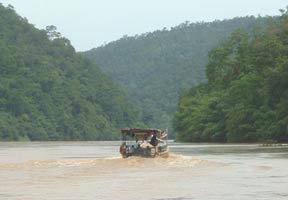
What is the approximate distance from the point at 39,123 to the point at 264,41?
5556cm

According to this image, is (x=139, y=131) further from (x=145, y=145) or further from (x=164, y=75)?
(x=164, y=75)

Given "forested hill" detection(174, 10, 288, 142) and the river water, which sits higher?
"forested hill" detection(174, 10, 288, 142)

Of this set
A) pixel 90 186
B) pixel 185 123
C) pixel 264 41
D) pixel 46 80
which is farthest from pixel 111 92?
pixel 90 186

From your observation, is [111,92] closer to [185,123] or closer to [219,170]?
[185,123]

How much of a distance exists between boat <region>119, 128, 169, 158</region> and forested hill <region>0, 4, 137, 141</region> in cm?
7866

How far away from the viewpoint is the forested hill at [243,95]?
74.4 m

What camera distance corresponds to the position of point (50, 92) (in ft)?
461

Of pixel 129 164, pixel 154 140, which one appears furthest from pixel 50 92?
pixel 129 164

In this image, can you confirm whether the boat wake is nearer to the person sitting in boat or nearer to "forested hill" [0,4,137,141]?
the person sitting in boat

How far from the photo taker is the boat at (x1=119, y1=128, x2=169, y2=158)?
40.7m

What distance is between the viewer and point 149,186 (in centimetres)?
2523

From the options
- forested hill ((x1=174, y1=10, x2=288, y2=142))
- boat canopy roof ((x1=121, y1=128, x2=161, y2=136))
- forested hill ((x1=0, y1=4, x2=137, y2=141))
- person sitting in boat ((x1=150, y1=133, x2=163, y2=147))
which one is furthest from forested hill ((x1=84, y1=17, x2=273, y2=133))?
person sitting in boat ((x1=150, y1=133, x2=163, y2=147))

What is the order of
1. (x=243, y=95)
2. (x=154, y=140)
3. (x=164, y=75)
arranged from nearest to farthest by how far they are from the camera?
(x=154, y=140)
(x=243, y=95)
(x=164, y=75)

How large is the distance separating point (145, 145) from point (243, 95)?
148 feet
